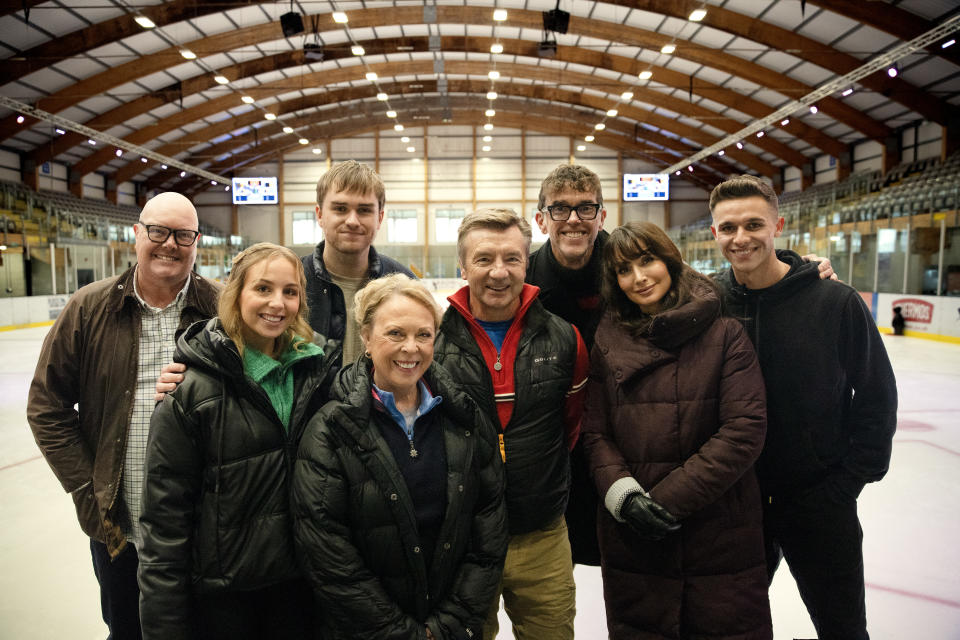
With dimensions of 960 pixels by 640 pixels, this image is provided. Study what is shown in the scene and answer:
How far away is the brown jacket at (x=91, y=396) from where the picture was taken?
2.04 metres

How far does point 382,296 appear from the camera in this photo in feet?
5.72

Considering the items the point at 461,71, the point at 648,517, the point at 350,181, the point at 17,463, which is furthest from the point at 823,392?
the point at 461,71

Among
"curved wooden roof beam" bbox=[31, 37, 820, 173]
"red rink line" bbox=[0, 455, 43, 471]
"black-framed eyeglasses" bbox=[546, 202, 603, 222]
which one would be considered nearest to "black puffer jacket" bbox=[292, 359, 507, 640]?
"black-framed eyeglasses" bbox=[546, 202, 603, 222]

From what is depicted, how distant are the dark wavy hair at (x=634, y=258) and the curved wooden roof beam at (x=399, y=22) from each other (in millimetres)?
16053

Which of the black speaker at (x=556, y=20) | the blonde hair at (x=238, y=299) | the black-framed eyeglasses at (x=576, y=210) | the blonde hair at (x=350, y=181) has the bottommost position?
the blonde hair at (x=238, y=299)

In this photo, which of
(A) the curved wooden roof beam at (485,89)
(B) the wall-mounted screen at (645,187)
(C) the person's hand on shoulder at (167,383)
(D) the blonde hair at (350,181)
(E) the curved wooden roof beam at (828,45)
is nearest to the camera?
(C) the person's hand on shoulder at (167,383)

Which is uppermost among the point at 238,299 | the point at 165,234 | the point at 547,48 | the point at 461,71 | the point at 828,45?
the point at 461,71

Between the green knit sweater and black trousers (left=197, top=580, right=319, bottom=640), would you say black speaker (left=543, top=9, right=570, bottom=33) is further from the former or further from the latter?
black trousers (left=197, top=580, right=319, bottom=640)

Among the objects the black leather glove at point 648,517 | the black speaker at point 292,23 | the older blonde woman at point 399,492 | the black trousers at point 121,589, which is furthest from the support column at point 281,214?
the black leather glove at point 648,517

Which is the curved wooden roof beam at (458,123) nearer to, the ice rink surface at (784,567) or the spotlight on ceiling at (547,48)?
the spotlight on ceiling at (547,48)

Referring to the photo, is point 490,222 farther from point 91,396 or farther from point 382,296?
point 91,396

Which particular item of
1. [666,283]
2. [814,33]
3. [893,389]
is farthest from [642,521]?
[814,33]

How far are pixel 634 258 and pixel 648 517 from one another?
2.86ft

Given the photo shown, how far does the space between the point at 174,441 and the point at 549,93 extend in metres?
24.0
